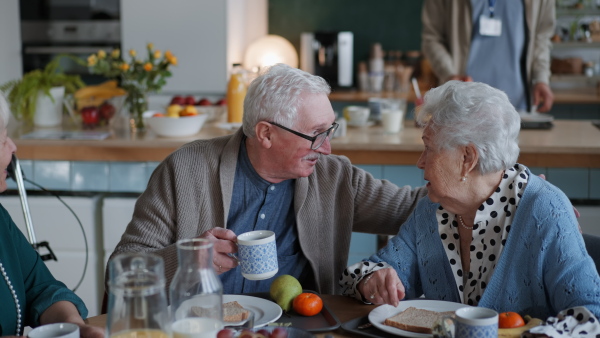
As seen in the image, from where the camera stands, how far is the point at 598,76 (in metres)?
5.59

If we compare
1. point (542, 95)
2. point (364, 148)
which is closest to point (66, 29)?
point (364, 148)

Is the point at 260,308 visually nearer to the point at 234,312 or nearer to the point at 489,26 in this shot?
the point at 234,312

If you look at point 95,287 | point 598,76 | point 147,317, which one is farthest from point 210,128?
point 598,76

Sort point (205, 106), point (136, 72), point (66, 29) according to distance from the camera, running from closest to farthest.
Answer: point (136, 72), point (205, 106), point (66, 29)

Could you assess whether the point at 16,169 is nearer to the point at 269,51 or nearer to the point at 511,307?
the point at 511,307

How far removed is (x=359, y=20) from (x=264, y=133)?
420 centimetres

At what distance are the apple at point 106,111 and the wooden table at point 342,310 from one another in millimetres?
1907

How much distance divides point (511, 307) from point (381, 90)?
429 cm

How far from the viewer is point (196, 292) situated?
1200 millimetres

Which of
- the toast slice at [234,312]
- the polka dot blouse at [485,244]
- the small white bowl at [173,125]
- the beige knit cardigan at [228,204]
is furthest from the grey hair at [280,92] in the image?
the small white bowl at [173,125]

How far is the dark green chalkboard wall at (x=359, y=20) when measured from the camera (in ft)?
19.8

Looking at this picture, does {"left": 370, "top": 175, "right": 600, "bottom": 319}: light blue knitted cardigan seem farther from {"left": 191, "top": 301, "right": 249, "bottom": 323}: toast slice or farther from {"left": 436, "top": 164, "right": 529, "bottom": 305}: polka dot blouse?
{"left": 191, "top": 301, "right": 249, "bottom": 323}: toast slice

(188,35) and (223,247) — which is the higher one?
(188,35)

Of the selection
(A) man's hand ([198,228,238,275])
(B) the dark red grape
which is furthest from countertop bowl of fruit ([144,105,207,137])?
(B) the dark red grape
